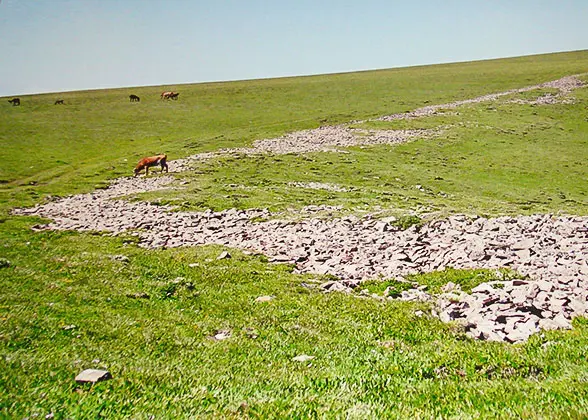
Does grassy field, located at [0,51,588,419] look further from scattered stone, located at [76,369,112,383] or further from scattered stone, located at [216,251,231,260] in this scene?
scattered stone, located at [216,251,231,260]

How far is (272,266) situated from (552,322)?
32.5ft

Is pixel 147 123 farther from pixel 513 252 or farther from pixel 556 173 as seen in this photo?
pixel 513 252

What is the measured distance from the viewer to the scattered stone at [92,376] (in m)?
7.39

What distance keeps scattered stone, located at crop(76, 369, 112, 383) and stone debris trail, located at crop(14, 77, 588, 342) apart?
306 inches

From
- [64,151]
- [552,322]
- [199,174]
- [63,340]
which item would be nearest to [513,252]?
[552,322]

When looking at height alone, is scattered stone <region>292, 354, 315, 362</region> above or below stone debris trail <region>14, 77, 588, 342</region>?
above

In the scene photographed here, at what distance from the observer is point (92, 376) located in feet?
24.5

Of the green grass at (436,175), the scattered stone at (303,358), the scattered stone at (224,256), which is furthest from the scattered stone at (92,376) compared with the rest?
the green grass at (436,175)

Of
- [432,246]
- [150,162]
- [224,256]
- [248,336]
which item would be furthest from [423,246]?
[150,162]

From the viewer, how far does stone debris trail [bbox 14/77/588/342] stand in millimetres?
10883

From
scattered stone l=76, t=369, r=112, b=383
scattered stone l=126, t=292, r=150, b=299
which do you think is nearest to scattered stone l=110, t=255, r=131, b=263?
scattered stone l=126, t=292, r=150, b=299

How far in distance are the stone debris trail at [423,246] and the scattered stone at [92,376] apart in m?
7.78

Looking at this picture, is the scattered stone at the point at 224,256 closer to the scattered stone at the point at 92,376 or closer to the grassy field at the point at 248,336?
the grassy field at the point at 248,336

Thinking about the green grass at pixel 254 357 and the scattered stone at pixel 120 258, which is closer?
the green grass at pixel 254 357
